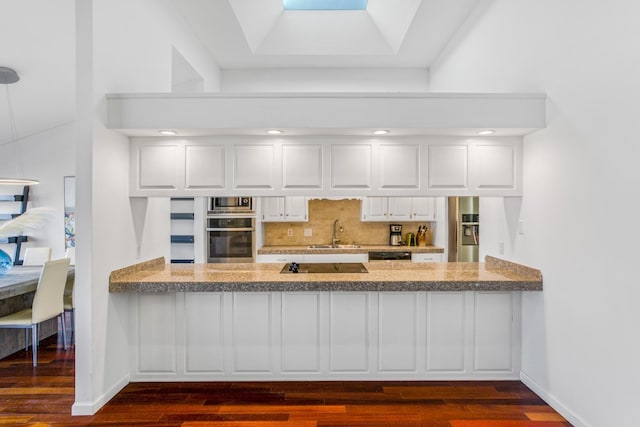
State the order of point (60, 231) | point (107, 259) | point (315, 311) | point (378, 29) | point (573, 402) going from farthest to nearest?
1. point (60, 231)
2. point (378, 29)
3. point (315, 311)
4. point (107, 259)
5. point (573, 402)

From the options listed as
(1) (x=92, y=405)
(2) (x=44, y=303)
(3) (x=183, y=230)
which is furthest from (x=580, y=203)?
(3) (x=183, y=230)

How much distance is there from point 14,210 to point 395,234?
6.54 m

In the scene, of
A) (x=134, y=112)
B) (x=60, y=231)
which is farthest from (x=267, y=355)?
(x=60, y=231)

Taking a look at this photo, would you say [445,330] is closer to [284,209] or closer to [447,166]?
[447,166]

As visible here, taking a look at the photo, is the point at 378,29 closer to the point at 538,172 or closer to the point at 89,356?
the point at 538,172

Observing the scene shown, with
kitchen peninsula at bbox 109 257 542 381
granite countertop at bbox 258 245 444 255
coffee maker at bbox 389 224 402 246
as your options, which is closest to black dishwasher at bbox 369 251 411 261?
granite countertop at bbox 258 245 444 255

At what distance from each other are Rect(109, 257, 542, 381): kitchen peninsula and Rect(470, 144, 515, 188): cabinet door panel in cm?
77

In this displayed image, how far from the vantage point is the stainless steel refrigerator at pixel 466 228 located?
5.16 m

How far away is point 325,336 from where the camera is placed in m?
3.19

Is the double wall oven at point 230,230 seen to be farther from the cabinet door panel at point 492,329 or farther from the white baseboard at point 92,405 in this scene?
the cabinet door panel at point 492,329

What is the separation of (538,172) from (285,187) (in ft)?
6.77

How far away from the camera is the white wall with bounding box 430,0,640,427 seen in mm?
2131

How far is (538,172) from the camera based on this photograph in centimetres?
302

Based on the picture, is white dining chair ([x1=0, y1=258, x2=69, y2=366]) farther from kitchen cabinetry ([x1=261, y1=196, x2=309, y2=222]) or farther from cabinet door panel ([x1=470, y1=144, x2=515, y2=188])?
cabinet door panel ([x1=470, y1=144, x2=515, y2=188])
